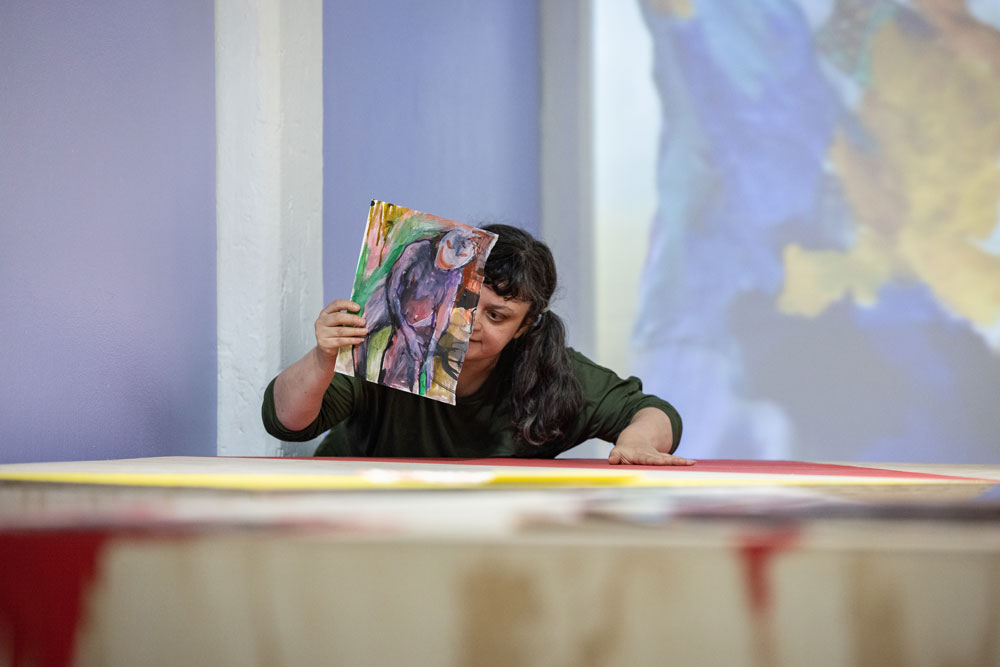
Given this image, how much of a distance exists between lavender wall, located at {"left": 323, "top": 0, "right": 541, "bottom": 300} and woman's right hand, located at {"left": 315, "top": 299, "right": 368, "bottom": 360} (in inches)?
17.2

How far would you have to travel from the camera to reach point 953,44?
287 centimetres

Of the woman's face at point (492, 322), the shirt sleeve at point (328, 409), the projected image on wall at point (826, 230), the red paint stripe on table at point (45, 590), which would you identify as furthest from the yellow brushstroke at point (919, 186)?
the red paint stripe on table at point (45, 590)

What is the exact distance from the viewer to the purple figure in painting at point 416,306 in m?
1.28

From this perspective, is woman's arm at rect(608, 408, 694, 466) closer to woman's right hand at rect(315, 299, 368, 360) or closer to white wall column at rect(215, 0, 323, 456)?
woman's right hand at rect(315, 299, 368, 360)

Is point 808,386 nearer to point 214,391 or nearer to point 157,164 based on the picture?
point 214,391

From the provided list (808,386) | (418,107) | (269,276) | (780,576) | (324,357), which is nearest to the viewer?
(780,576)

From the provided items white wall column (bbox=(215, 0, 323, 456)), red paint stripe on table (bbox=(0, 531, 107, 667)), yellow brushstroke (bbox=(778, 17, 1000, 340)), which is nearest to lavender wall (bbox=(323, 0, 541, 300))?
white wall column (bbox=(215, 0, 323, 456))

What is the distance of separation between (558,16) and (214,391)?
203cm

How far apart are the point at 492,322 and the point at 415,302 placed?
21 cm

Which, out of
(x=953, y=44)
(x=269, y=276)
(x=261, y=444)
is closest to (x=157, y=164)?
(x=269, y=276)

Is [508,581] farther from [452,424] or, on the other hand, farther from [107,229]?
[452,424]

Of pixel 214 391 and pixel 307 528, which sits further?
pixel 214 391

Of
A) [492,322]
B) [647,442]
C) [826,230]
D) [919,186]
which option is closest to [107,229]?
[492,322]

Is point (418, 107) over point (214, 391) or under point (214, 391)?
over
